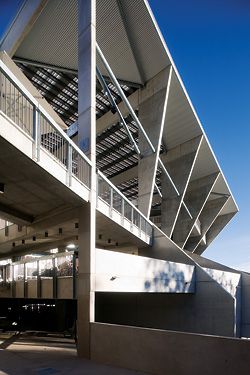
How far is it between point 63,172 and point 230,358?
24.9 ft

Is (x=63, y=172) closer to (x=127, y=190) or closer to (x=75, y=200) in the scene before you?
(x=75, y=200)

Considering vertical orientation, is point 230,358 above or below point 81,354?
above

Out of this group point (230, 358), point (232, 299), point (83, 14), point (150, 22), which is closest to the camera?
point (230, 358)

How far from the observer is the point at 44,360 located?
10891mm

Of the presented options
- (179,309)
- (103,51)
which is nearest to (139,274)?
(179,309)

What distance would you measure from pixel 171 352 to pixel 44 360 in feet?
15.2

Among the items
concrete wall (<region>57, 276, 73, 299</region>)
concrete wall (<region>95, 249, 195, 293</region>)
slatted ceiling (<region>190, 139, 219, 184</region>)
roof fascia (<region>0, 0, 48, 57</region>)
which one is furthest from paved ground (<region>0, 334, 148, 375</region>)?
slatted ceiling (<region>190, 139, 219, 184</region>)

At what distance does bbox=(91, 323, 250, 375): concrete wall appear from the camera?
739 centimetres

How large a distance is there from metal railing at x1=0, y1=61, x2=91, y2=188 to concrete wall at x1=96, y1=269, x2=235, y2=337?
11.3 meters

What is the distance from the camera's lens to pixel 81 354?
38.9ft

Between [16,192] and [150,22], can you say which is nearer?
[16,192]

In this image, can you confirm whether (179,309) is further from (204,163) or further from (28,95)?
(204,163)

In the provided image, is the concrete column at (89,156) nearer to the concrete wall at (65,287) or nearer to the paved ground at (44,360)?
the paved ground at (44,360)

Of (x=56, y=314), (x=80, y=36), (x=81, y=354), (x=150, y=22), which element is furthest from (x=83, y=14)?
(x=56, y=314)
